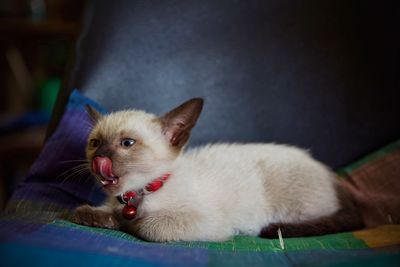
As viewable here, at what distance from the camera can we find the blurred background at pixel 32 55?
3217 millimetres

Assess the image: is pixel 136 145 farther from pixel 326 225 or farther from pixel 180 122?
pixel 326 225

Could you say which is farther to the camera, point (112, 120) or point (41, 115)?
point (41, 115)

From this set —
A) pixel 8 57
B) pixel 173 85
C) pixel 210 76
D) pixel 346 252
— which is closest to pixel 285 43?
pixel 210 76

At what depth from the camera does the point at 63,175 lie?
4.79ft

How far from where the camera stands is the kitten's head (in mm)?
1130

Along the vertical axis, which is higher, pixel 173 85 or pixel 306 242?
pixel 173 85

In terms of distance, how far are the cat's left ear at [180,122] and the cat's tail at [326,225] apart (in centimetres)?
35

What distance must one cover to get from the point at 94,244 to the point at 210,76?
978 millimetres

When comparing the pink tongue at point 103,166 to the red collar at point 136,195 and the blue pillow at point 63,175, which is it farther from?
the blue pillow at point 63,175

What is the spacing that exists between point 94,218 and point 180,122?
0.34 meters

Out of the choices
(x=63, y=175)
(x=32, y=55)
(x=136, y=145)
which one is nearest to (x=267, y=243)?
(x=136, y=145)

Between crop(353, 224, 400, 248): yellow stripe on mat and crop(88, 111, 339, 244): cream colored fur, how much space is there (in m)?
0.13

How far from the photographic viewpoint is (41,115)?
3135 millimetres

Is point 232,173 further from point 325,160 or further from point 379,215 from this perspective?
point 325,160
